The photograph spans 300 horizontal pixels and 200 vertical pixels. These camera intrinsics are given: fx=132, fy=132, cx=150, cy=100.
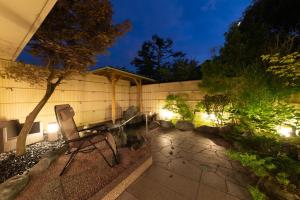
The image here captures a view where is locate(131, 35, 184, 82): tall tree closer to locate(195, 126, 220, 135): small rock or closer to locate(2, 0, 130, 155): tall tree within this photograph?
locate(195, 126, 220, 135): small rock

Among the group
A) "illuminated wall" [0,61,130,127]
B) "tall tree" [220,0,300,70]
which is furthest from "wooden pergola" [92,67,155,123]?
"tall tree" [220,0,300,70]

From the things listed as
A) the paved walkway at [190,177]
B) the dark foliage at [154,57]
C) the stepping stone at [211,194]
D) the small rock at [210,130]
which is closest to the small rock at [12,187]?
the paved walkway at [190,177]

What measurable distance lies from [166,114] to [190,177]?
16.6ft

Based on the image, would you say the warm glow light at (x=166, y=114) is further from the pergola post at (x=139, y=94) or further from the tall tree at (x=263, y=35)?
the tall tree at (x=263, y=35)

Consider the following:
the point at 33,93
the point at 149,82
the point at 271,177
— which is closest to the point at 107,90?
the point at 149,82

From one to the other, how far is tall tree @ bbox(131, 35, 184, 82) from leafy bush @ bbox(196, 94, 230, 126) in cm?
984

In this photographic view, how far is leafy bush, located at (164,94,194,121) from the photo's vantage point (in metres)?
6.52

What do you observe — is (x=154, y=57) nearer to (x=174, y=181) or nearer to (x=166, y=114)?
(x=166, y=114)

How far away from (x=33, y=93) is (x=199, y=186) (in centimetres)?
568

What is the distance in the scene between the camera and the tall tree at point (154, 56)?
1538cm

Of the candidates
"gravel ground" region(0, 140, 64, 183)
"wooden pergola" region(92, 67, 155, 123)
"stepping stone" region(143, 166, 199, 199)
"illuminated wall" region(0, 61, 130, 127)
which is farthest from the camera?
"wooden pergola" region(92, 67, 155, 123)

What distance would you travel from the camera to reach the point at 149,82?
8.72 m

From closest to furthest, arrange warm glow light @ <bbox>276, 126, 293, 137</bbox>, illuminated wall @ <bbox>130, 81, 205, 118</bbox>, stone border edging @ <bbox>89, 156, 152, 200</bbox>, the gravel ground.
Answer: stone border edging @ <bbox>89, 156, 152, 200</bbox>, the gravel ground, warm glow light @ <bbox>276, 126, 293, 137</bbox>, illuminated wall @ <bbox>130, 81, 205, 118</bbox>

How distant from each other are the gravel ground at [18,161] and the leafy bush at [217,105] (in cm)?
589
